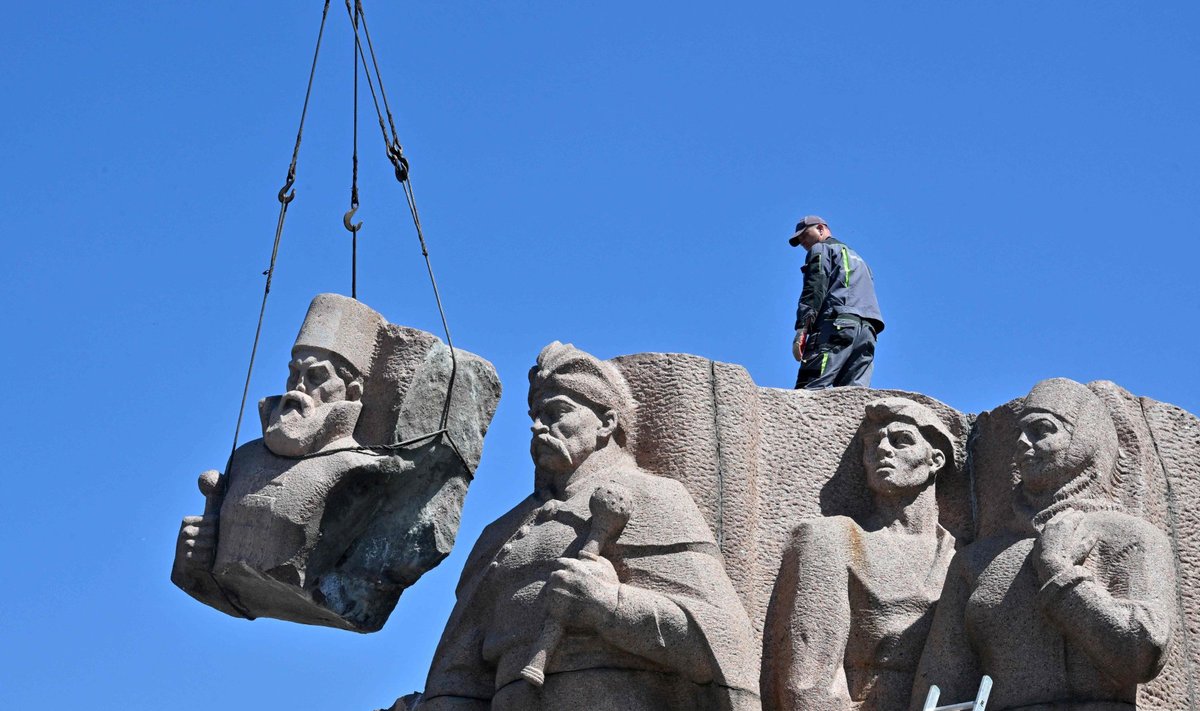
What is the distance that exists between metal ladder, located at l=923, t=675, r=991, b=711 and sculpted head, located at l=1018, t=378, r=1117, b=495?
112cm

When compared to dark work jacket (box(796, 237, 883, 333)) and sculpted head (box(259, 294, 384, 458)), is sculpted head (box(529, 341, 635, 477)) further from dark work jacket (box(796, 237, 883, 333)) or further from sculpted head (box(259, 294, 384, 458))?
dark work jacket (box(796, 237, 883, 333))

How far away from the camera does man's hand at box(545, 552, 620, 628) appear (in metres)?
11.4

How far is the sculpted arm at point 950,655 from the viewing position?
11484 millimetres

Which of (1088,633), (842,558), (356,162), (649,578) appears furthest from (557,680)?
(356,162)

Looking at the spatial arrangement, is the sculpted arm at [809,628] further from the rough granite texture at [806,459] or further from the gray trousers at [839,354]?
the gray trousers at [839,354]

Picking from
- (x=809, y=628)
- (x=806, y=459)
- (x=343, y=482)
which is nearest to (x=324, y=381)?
(x=343, y=482)

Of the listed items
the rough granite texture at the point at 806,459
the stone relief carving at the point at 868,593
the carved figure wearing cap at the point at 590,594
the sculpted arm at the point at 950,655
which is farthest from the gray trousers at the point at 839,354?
the sculpted arm at the point at 950,655

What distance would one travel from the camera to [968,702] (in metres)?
11.2

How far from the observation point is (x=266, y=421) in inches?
498

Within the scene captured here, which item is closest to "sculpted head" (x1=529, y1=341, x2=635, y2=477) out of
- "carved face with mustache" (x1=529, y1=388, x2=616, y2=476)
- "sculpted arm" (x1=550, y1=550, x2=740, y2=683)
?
"carved face with mustache" (x1=529, y1=388, x2=616, y2=476)

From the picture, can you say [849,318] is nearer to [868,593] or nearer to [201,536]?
[868,593]

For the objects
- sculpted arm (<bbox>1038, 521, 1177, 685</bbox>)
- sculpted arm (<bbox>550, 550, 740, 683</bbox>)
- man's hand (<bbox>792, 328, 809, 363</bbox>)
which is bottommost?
sculpted arm (<bbox>1038, 521, 1177, 685</bbox>)

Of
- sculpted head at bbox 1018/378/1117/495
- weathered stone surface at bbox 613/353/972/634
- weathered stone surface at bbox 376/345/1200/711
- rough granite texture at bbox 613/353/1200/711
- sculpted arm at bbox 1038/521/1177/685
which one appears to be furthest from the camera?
weathered stone surface at bbox 613/353/972/634

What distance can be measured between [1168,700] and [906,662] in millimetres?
1160
